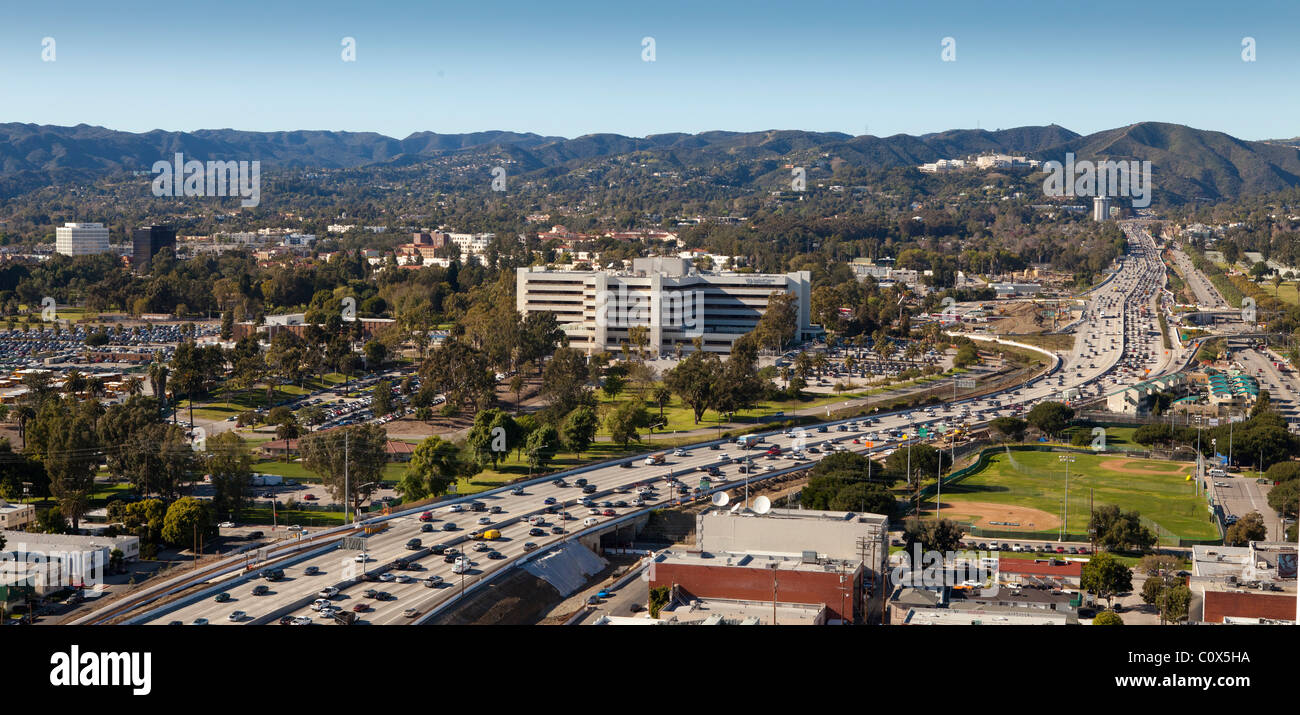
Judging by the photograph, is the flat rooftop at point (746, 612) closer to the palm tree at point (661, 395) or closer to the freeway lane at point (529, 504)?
the freeway lane at point (529, 504)

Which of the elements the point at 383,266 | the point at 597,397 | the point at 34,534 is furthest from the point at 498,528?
the point at 383,266

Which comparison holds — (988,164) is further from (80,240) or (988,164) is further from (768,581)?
(768,581)

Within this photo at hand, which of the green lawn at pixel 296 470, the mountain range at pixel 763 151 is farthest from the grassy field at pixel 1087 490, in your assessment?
the mountain range at pixel 763 151

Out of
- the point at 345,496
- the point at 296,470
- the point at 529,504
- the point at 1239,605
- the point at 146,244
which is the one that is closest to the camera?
the point at 1239,605

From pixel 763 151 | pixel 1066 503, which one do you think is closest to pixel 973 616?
pixel 1066 503

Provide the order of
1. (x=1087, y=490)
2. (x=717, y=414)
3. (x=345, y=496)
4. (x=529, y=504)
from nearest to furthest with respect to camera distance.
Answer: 1. (x=345, y=496)
2. (x=529, y=504)
3. (x=1087, y=490)
4. (x=717, y=414)
